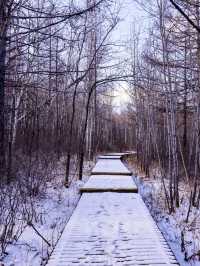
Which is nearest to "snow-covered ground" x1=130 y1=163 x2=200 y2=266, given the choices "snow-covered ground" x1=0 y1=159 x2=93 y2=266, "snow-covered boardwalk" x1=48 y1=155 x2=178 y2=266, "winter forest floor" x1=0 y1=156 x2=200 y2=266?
"winter forest floor" x1=0 y1=156 x2=200 y2=266

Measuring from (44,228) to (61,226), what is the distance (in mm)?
299

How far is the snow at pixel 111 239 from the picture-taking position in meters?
3.11

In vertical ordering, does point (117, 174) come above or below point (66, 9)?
below

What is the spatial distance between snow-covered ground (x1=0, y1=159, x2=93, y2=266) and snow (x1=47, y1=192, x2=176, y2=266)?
14.9 inches

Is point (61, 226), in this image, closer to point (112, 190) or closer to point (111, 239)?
point (111, 239)

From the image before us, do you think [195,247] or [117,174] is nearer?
[195,247]

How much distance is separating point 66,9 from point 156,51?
5398mm

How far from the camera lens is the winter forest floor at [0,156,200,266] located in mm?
3916

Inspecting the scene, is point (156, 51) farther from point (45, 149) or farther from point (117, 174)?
point (45, 149)

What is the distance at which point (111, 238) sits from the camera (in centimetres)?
378

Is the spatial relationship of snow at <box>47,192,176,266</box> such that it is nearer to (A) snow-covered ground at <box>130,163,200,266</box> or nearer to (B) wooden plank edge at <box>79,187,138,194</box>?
(A) snow-covered ground at <box>130,163,200,266</box>

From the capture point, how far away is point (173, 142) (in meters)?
6.82

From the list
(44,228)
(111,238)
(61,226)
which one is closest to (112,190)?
(61,226)

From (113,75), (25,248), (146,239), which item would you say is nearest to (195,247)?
(146,239)
